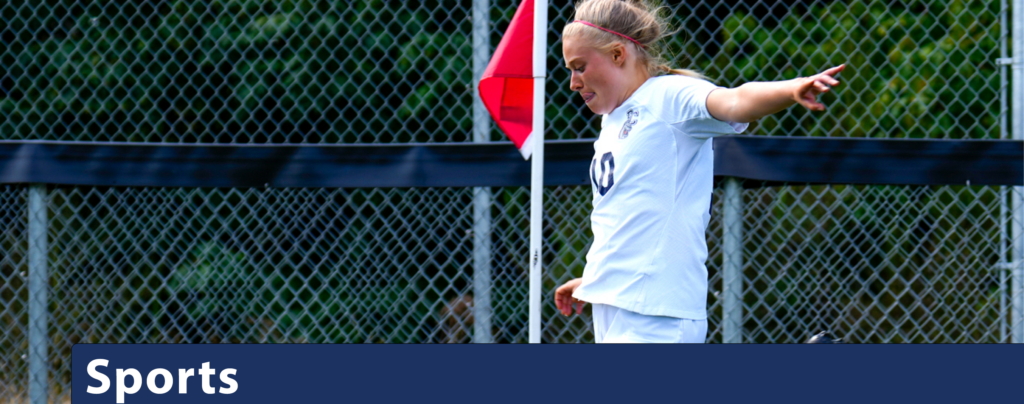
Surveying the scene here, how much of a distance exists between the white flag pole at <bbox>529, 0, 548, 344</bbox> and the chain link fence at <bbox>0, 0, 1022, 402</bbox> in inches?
Result: 30.1

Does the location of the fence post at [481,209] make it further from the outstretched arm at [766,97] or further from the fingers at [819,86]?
the fingers at [819,86]

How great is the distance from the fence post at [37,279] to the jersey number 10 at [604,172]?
2379mm

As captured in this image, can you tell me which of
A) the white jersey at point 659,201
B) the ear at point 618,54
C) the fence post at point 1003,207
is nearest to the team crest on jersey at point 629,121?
the white jersey at point 659,201

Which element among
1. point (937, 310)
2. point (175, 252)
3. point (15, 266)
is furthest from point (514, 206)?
point (15, 266)

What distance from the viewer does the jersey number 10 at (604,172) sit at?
2.08 meters

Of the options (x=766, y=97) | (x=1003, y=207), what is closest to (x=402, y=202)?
(x=766, y=97)

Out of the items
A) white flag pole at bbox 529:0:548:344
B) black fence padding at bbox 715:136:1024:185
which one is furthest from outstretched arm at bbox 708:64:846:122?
black fence padding at bbox 715:136:1024:185

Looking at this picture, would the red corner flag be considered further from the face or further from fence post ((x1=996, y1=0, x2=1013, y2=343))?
fence post ((x1=996, y1=0, x2=1013, y2=343))

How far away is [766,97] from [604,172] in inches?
19.4

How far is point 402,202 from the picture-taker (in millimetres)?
3436

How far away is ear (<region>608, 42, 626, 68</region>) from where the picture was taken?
2096 mm

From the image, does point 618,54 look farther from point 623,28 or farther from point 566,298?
point 566,298

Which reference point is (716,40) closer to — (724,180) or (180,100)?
(724,180)

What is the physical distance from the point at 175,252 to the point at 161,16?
3.19ft
